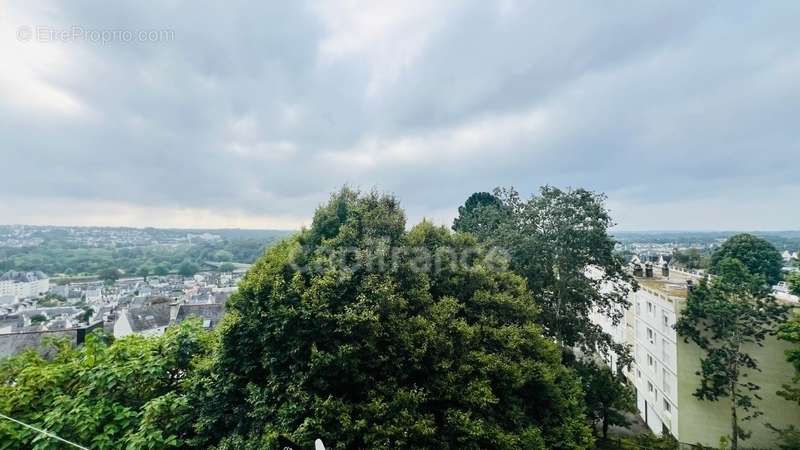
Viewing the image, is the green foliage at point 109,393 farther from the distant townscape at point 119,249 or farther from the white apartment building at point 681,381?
the distant townscape at point 119,249

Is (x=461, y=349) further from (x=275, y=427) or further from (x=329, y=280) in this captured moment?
(x=275, y=427)

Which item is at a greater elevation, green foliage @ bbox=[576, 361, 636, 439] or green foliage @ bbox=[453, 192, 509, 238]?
green foliage @ bbox=[453, 192, 509, 238]

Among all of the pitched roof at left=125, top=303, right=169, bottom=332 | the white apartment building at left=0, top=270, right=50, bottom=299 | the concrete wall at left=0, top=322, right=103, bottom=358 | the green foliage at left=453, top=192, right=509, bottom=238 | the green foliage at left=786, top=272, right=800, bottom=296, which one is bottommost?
the white apartment building at left=0, top=270, right=50, bottom=299

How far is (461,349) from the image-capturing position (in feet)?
23.0

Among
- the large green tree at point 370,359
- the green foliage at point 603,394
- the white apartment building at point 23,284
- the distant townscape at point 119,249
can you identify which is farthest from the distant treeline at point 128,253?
the large green tree at point 370,359

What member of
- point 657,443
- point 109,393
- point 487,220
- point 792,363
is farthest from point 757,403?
point 109,393

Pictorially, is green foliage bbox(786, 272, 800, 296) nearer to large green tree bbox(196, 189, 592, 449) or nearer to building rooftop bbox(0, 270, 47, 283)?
large green tree bbox(196, 189, 592, 449)

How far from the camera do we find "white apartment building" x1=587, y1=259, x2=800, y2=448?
13.4 m

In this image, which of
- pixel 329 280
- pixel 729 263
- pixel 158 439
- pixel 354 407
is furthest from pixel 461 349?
pixel 729 263

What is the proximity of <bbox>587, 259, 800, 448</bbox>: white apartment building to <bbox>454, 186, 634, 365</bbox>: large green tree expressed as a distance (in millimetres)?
1828

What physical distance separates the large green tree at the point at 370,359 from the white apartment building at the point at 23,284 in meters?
67.3

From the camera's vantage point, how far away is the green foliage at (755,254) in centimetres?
3155

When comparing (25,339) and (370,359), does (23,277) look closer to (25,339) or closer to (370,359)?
(25,339)

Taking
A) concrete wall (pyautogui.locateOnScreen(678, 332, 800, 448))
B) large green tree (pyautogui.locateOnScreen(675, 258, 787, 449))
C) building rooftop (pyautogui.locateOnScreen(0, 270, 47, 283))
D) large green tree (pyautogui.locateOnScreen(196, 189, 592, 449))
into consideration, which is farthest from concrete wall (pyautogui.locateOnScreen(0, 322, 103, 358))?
building rooftop (pyautogui.locateOnScreen(0, 270, 47, 283))
